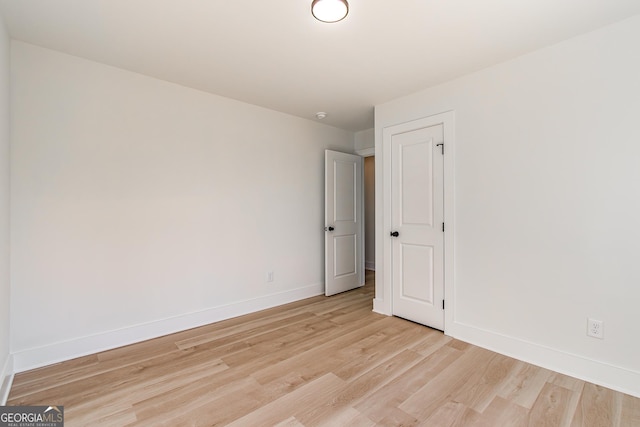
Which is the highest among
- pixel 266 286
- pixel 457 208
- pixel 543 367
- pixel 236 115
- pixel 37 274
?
pixel 236 115

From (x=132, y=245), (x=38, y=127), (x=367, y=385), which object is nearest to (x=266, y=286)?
(x=132, y=245)

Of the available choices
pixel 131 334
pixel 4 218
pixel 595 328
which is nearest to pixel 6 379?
pixel 131 334

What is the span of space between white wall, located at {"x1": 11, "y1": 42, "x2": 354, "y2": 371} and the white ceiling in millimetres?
312

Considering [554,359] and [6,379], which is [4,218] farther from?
[554,359]

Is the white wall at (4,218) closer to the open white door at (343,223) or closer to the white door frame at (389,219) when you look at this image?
the open white door at (343,223)

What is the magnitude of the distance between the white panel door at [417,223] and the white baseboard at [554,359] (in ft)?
1.02

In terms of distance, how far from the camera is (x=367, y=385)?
2008mm

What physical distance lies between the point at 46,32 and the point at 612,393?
15.0ft

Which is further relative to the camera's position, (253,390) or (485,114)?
(485,114)

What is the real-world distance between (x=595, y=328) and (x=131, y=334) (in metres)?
3.70

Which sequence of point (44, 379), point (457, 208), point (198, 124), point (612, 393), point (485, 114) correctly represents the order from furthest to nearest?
point (198, 124)
point (457, 208)
point (485, 114)
point (44, 379)
point (612, 393)

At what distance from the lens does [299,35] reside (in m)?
2.12

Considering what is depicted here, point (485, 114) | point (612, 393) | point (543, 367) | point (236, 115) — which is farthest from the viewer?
point (236, 115)

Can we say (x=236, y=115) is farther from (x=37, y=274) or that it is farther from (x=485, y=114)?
(x=485, y=114)
